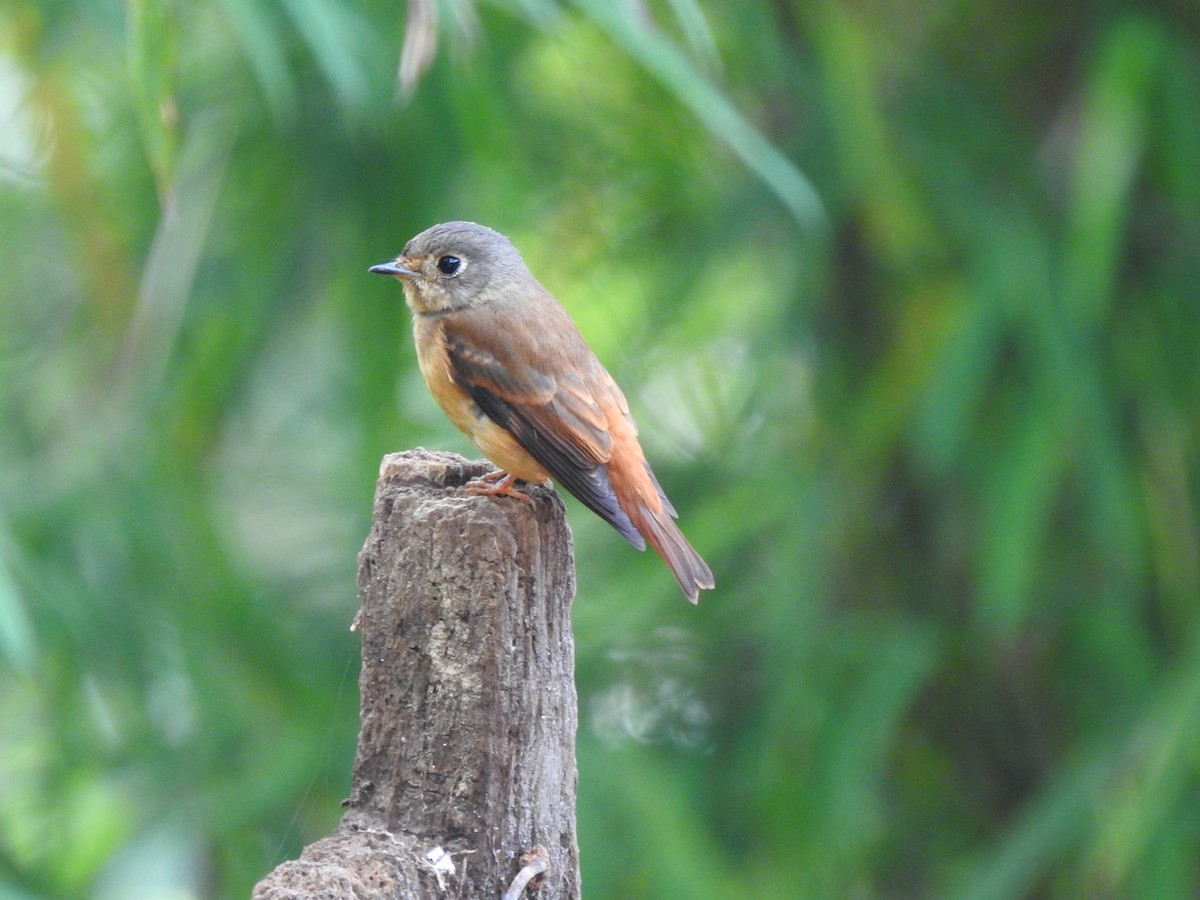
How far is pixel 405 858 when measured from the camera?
2039mm

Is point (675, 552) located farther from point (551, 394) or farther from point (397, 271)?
point (397, 271)

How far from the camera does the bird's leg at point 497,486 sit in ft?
7.95

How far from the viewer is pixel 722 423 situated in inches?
231

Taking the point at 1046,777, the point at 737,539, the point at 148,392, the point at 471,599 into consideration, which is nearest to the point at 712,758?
the point at 737,539

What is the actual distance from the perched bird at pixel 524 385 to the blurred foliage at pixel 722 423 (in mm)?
1570

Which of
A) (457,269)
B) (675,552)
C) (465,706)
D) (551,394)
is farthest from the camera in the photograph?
(457,269)

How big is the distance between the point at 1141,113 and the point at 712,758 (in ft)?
9.45

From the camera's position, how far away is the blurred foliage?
5250 mm

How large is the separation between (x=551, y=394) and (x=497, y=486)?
2.37 feet

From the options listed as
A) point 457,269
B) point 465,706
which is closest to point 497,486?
point 465,706

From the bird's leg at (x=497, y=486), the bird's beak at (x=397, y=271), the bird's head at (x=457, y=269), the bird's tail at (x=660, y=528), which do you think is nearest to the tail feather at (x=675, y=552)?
the bird's tail at (x=660, y=528)

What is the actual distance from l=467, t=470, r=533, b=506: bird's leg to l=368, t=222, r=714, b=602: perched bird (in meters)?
0.02

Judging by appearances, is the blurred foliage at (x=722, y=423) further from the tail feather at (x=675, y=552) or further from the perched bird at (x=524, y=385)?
the tail feather at (x=675, y=552)

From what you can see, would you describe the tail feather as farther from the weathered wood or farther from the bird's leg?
the weathered wood
